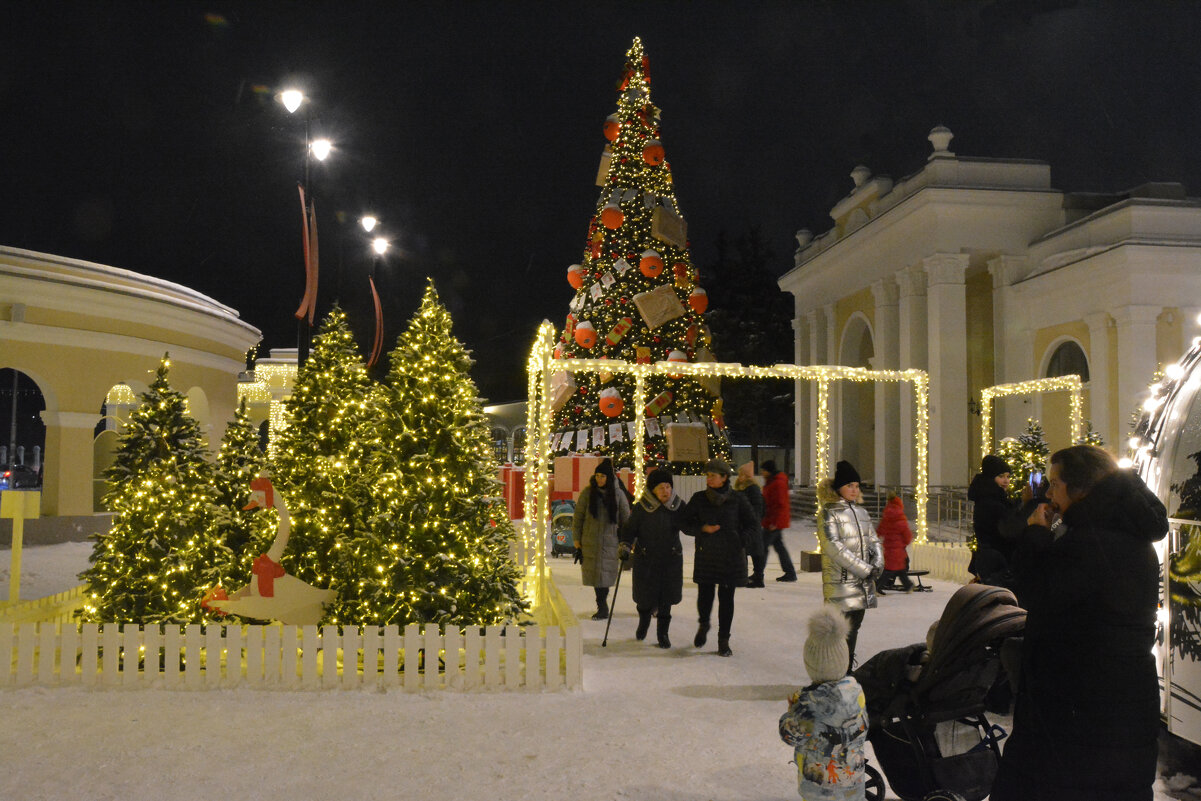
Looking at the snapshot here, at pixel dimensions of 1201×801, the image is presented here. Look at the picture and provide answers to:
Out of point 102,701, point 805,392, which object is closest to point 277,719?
point 102,701

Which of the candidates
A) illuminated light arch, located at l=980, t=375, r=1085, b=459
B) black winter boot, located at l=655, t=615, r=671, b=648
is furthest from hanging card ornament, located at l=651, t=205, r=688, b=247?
black winter boot, located at l=655, t=615, r=671, b=648

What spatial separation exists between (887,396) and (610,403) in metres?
9.79

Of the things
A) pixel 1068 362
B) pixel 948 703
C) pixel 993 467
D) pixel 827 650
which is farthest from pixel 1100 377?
pixel 827 650

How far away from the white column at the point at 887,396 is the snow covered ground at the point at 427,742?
2197 centimetres

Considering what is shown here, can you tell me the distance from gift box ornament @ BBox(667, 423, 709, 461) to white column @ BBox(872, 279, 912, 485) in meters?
6.56

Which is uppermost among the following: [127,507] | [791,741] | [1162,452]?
[1162,452]

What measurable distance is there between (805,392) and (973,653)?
32.1 metres

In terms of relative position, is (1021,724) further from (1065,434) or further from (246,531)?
(1065,434)

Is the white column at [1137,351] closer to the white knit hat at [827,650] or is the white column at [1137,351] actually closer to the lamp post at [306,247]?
the lamp post at [306,247]

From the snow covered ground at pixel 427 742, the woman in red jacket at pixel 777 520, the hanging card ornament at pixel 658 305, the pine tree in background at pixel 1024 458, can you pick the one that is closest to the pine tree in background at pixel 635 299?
the hanging card ornament at pixel 658 305

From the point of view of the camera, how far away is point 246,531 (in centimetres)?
945

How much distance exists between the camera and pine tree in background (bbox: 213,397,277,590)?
8.47 metres

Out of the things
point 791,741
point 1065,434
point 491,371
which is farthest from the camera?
point 491,371

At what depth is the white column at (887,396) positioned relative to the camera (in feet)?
94.5
